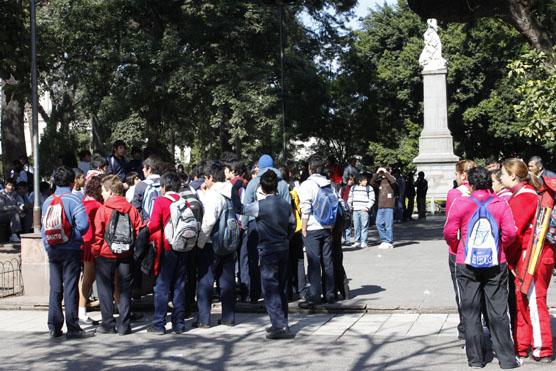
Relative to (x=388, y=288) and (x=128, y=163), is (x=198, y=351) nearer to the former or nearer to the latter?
(x=388, y=288)

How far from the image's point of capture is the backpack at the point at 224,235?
395 inches

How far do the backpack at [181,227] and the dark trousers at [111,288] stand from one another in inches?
24.3

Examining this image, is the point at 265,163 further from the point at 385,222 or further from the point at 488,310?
the point at 385,222

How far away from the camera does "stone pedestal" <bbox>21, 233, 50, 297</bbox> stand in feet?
40.4

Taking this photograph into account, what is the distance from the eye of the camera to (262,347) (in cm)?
896

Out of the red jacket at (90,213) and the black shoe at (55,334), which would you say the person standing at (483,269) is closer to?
the red jacket at (90,213)

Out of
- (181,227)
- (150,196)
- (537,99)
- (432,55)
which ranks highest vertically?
(432,55)

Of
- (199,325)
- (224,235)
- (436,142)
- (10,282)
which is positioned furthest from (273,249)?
(436,142)

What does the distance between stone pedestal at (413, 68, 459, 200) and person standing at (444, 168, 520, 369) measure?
28355mm

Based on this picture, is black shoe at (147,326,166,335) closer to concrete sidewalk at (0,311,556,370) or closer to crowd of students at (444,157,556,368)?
concrete sidewalk at (0,311,556,370)

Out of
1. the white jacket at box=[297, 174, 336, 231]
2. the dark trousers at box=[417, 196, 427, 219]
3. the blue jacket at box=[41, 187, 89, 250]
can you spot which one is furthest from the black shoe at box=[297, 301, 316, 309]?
the dark trousers at box=[417, 196, 427, 219]

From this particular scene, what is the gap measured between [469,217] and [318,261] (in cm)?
374

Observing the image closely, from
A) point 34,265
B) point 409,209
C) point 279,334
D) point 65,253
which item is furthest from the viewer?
point 409,209

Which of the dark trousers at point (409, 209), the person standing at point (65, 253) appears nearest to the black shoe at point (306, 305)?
the person standing at point (65, 253)
